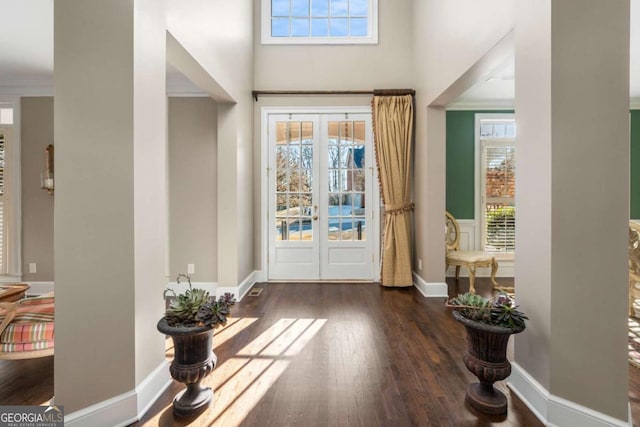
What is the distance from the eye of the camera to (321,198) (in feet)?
15.1

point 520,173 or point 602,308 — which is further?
point 520,173

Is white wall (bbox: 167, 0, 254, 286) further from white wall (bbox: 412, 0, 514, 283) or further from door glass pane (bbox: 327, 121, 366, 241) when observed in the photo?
white wall (bbox: 412, 0, 514, 283)

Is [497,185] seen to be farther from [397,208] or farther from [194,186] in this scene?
[194,186]

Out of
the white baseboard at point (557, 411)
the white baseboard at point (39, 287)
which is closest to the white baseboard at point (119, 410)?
the white baseboard at point (557, 411)

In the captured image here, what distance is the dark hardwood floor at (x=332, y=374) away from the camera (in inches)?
69.9

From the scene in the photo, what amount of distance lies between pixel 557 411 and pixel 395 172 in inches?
123

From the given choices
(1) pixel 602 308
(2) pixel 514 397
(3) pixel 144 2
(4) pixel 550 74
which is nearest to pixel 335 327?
(2) pixel 514 397

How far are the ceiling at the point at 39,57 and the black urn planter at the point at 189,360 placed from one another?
288cm

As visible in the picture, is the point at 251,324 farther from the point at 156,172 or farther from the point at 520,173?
the point at 520,173

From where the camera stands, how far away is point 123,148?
1.71m

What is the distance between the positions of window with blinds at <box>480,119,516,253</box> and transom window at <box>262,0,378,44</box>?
2.40 m

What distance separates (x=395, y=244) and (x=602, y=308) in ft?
9.10

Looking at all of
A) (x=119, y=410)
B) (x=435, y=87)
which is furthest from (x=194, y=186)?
(x=435, y=87)

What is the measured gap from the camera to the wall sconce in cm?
408
